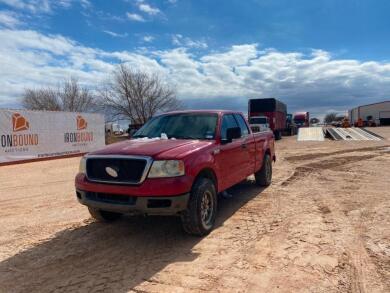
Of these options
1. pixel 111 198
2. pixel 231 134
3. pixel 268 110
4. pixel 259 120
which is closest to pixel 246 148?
pixel 231 134

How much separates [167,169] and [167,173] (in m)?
0.05

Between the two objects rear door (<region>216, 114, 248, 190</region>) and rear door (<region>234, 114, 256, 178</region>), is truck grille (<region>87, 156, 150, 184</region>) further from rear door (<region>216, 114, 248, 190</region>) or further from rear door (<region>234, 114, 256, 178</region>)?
rear door (<region>234, 114, 256, 178</region>)

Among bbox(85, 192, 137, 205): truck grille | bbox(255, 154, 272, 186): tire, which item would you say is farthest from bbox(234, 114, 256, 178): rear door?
bbox(85, 192, 137, 205): truck grille

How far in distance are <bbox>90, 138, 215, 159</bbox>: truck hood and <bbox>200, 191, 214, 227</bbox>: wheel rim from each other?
72 centimetres

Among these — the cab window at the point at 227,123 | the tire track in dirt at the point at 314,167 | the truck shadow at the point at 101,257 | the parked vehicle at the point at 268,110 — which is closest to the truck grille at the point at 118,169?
the truck shadow at the point at 101,257

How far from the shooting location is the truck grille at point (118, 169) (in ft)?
16.0

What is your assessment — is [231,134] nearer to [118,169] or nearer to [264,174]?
[118,169]

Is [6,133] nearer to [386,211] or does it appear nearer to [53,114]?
[53,114]

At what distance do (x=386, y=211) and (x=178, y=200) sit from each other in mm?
4105

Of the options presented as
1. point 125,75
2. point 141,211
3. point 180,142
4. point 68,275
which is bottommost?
point 68,275

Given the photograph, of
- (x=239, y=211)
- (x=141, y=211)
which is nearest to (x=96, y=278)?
(x=141, y=211)

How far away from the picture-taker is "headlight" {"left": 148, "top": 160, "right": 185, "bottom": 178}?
4.86 meters

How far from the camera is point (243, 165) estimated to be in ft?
23.9

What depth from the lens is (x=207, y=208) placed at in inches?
219
